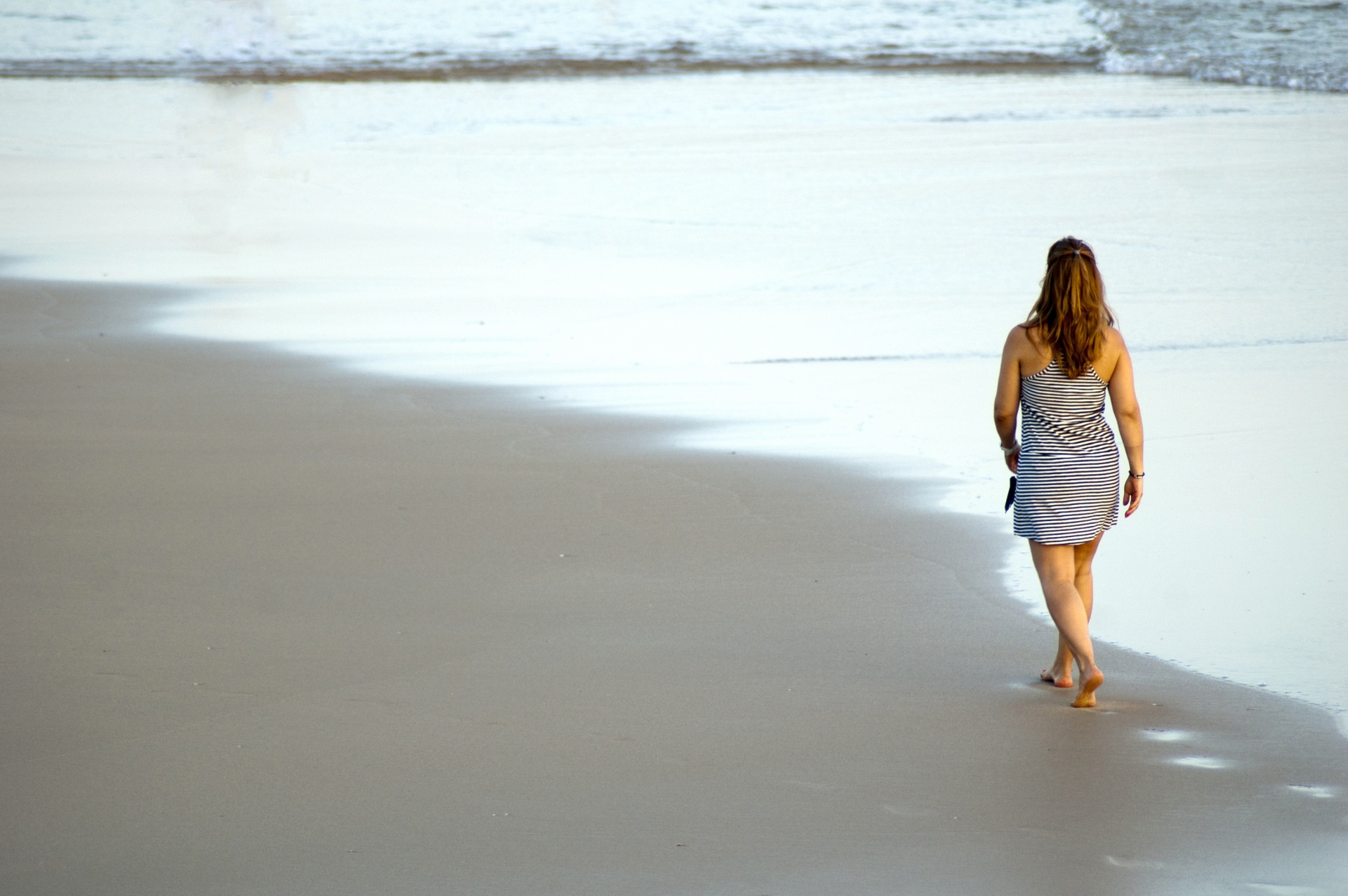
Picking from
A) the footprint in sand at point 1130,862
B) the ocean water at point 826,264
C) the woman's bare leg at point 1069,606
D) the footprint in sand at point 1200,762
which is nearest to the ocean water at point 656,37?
the ocean water at point 826,264

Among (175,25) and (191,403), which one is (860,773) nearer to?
(191,403)

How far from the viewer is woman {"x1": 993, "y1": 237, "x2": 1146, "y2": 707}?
4617mm

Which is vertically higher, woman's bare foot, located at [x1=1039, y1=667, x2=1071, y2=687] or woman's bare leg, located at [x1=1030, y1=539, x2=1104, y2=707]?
woman's bare leg, located at [x1=1030, y1=539, x2=1104, y2=707]

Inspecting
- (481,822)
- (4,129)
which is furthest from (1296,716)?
(4,129)

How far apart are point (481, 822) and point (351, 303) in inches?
288

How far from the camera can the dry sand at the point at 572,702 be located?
374 cm

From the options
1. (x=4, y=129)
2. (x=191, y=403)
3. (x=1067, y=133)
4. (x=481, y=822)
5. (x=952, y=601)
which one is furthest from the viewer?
(x=4, y=129)

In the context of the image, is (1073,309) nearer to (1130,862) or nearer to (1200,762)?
(1200,762)

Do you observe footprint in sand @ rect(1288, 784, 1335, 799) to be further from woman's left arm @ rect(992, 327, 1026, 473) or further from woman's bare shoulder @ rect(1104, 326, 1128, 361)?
woman's bare shoulder @ rect(1104, 326, 1128, 361)

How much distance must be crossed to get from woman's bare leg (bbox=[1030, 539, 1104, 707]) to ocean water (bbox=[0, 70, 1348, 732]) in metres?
0.53

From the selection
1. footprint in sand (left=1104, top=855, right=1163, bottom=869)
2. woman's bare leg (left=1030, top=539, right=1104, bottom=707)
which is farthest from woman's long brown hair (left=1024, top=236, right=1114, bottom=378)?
footprint in sand (left=1104, top=855, right=1163, bottom=869)

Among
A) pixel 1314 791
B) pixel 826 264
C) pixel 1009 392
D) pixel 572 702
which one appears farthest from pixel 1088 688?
pixel 826 264

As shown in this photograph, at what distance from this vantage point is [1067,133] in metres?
17.6

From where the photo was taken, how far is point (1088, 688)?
4.61 m
